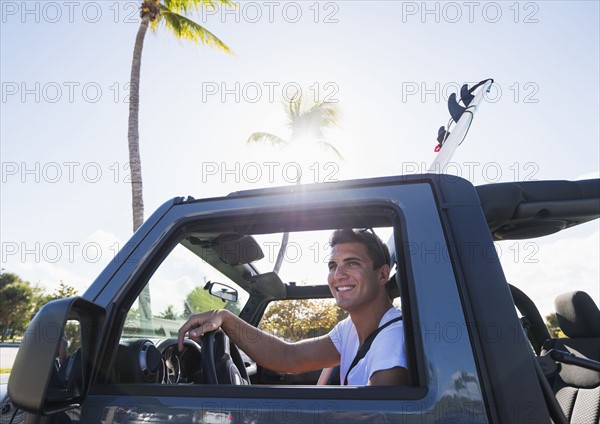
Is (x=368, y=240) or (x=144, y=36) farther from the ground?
(x=144, y=36)

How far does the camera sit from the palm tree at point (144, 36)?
40.2ft

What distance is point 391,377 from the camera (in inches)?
57.4

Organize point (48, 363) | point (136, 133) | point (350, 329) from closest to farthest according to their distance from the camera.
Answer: point (48, 363)
point (350, 329)
point (136, 133)

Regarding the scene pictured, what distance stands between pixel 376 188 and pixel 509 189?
0.43 meters

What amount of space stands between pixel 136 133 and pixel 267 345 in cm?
1143

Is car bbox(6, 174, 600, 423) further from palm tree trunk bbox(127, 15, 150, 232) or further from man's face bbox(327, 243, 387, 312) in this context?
palm tree trunk bbox(127, 15, 150, 232)

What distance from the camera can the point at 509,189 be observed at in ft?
5.22

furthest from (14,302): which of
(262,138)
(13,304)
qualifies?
(262,138)

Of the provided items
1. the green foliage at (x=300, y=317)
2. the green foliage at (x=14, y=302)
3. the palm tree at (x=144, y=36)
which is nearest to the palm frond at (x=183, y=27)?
the palm tree at (x=144, y=36)

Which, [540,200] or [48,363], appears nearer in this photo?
[48,363]

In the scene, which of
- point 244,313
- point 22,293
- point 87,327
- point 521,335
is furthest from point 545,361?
point 22,293

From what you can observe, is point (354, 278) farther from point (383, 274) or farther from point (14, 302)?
point (14, 302)

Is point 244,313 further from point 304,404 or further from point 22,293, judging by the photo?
point 22,293

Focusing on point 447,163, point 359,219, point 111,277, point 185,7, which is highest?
point 185,7
